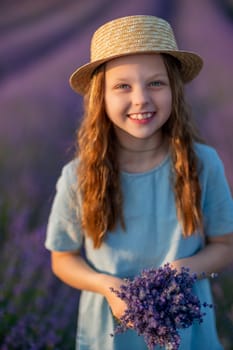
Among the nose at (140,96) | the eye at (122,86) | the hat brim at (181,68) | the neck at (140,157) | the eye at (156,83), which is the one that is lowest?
the neck at (140,157)

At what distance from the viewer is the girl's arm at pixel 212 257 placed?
6.32 ft

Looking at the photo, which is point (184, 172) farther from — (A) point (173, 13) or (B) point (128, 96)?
(A) point (173, 13)

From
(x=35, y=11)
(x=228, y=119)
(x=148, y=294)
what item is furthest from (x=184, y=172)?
(x=35, y=11)

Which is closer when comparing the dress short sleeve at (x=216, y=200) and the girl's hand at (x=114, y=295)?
the girl's hand at (x=114, y=295)

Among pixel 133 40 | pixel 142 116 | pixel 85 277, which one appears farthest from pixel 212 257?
pixel 133 40

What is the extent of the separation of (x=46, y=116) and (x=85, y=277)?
1.05 meters

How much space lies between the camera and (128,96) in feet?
6.06

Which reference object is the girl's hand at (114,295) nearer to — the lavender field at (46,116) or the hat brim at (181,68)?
the hat brim at (181,68)

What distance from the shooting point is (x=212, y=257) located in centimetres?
198

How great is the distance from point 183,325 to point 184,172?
69 centimetres

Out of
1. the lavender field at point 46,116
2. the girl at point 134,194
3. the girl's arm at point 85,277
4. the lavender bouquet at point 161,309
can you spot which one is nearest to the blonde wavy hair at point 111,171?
the girl at point 134,194

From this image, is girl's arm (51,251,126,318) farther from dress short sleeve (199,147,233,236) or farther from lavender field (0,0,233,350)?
lavender field (0,0,233,350)

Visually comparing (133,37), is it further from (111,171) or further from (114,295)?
(114,295)

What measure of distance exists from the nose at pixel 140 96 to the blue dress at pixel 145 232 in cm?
31
